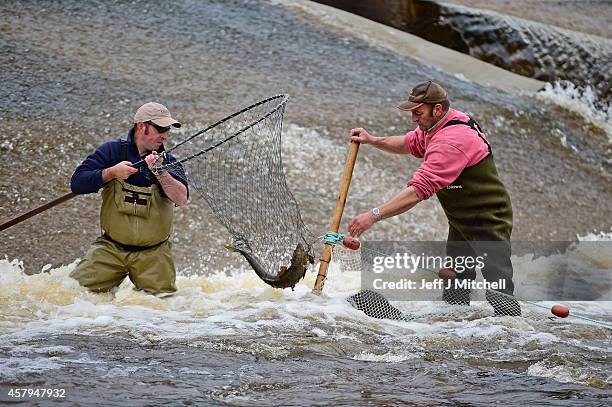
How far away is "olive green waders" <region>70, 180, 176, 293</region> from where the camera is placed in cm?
671

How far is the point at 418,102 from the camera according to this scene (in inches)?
263

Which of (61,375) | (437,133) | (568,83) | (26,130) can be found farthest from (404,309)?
(568,83)

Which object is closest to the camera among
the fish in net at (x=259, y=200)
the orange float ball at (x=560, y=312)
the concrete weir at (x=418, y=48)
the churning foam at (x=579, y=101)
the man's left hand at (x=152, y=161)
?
the man's left hand at (x=152, y=161)

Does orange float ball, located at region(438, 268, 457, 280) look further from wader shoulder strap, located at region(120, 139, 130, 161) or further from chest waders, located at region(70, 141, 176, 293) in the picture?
wader shoulder strap, located at region(120, 139, 130, 161)

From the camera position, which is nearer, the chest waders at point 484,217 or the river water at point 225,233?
the river water at point 225,233

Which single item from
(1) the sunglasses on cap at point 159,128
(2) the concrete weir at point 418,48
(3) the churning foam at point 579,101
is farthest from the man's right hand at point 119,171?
(3) the churning foam at point 579,101

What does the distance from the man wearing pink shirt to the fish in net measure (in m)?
0.66

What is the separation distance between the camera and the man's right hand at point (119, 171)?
6.38 meters

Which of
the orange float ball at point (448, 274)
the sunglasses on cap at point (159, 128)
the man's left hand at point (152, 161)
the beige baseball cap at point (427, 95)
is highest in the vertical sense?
the beige baseball cap at point (427, 95)

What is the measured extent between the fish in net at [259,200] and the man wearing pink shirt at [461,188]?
0.66 m

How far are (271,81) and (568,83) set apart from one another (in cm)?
504

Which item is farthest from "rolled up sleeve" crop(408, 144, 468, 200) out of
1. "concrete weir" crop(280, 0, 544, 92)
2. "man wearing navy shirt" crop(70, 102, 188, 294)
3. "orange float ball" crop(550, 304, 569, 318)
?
"concrete weir" crop(280, 0, 544, 92)

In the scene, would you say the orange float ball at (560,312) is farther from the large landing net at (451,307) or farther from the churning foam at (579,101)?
the churning foam at (579,101)

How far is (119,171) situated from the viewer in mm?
6395
